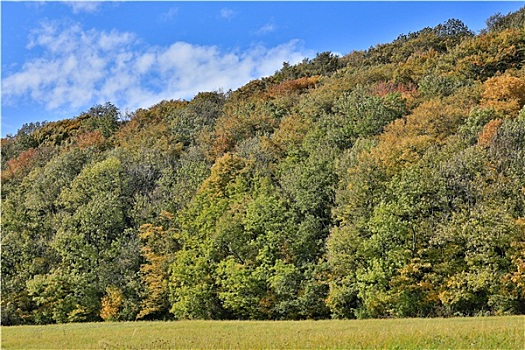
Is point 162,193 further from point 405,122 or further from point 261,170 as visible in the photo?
point 405,122

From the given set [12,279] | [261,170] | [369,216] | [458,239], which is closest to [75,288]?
[12,279]

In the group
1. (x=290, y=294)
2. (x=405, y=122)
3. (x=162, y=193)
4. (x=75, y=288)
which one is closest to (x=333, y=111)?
(x=405, y=122)

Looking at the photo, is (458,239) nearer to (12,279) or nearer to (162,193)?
(162,193)

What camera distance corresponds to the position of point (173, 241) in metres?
61.9

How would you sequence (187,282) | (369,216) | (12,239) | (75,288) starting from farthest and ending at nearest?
(12,239) < (75,288) < (187,282) < (369,216)

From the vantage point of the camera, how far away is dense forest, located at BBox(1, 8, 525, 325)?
45.2 meters

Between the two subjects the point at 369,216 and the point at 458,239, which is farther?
the point at 369,216

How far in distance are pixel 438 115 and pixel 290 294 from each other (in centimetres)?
2662

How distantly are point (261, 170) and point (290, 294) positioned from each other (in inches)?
721

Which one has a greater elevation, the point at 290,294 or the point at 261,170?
the point at 261,170

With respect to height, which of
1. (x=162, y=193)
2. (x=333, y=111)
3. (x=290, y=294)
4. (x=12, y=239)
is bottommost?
(x=290, y=294)

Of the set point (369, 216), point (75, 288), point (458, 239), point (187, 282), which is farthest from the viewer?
point (75, 288)

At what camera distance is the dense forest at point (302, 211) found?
4519 cm

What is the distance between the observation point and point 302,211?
56.4 m
